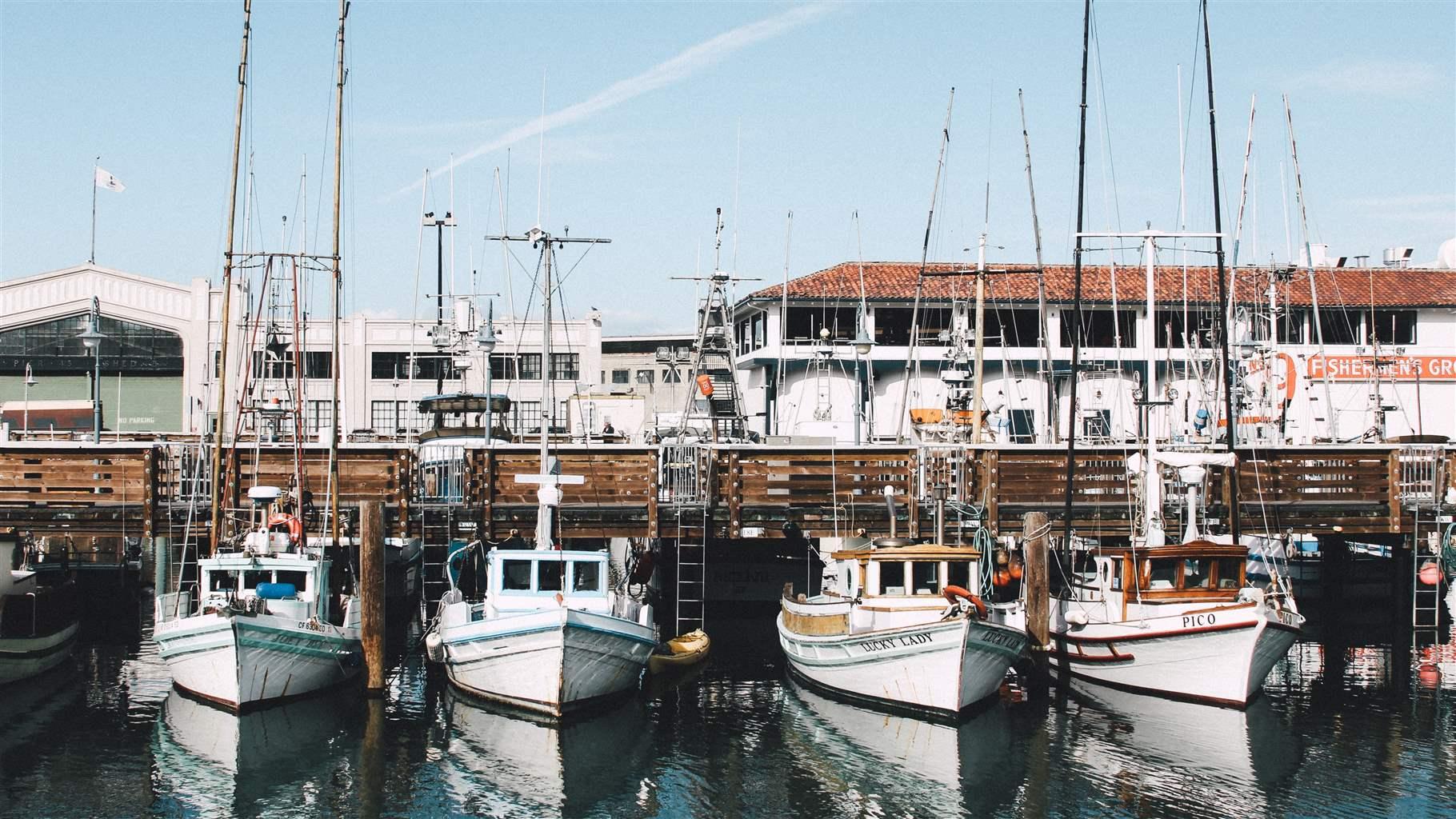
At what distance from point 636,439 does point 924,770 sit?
3404 centimetres

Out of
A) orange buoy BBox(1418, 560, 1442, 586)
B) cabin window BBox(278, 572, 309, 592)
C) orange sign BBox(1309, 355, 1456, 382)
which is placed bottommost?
orange buoy BBox(1418, 560, 1442, 586)

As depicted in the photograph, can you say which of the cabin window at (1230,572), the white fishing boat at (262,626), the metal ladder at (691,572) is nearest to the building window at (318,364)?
the metal ladder at (691,572)

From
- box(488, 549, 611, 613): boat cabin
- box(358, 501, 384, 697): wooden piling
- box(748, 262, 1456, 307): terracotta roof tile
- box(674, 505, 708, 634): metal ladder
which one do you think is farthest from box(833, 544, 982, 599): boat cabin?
box(748, 262, 1456, 307): terracotta roof tile

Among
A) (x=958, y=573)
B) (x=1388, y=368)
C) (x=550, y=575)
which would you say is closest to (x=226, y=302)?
(x=550, y=575)

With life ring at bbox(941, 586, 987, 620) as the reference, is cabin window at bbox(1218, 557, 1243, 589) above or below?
above

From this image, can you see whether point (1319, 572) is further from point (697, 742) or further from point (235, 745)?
point (235, 745)

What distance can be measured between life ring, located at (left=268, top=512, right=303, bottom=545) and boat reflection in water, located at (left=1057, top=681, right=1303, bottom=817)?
14.9 m

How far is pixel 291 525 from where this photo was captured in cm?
2772

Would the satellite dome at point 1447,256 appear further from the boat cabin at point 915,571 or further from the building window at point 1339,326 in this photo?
the boat cabin at point 915,571

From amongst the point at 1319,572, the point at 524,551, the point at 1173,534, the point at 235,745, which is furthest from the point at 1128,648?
the point at 1319,572

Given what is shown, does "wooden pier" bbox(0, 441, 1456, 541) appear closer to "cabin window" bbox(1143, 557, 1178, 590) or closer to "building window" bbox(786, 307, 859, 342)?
"cabin window" bbox(1143, 557, 1178, 590)

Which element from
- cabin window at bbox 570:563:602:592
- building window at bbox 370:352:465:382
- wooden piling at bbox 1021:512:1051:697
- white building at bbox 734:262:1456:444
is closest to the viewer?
cabin window at bbox 570:563:602:592

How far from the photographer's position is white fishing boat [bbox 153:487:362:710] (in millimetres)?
24719

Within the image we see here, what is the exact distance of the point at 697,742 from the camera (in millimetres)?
23672
